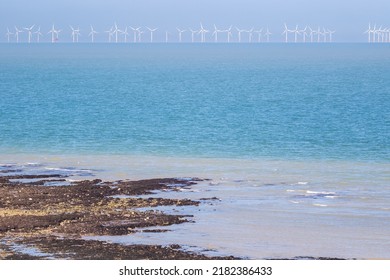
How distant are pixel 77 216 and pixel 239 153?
20684 mm

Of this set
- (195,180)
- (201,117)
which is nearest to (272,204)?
(195,180)

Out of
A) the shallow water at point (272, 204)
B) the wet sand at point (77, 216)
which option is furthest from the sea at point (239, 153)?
the wet sand at point (77, 216)

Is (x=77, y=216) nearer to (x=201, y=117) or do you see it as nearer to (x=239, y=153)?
(x=239, y=153)

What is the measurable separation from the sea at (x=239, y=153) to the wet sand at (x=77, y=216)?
813 millimetres

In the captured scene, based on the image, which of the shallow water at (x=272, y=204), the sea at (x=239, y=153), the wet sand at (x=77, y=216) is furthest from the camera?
the sea at (x=239, y=153)

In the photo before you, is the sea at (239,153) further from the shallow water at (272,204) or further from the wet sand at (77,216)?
the wet sand at (77,216)

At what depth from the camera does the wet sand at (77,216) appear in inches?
1013

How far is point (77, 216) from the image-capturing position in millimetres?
30203

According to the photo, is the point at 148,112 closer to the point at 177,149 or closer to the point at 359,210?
the point at 177,149

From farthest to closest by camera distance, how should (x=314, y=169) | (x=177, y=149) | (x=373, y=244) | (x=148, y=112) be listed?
1. (x=148, y=112)
2. (x=177, y=149)
3. (x=314, y=169)
4. (x=373, y=244)

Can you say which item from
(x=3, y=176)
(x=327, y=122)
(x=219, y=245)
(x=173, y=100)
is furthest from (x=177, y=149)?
(x=173, y=100)

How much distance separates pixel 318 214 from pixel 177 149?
2101 centimetres

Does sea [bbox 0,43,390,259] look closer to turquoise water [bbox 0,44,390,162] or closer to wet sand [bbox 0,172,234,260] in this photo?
turquoise water [bbox 0,44,390,162]

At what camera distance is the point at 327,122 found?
69.2 meters
